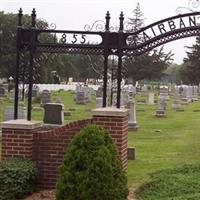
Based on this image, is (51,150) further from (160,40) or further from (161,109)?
(161,109)

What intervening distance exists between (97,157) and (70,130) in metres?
2.39

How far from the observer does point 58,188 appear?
22.6 ft

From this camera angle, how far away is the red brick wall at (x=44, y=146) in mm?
9062

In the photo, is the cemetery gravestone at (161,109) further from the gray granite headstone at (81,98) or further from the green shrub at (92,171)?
the green shrub at (92,171)

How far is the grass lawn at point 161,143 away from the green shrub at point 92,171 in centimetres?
208

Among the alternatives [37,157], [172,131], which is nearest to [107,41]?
[37,157]

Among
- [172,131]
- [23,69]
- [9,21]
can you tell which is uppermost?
[9,21]

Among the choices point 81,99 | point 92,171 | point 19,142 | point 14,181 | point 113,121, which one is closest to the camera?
point 92,171

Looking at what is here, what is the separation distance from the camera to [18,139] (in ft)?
29.8

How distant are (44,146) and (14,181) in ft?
3.55

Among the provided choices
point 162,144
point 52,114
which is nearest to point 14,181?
point 52,114

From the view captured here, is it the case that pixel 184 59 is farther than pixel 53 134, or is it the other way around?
pixel 184 59

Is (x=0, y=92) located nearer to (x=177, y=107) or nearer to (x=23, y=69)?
(x=177, y=107)

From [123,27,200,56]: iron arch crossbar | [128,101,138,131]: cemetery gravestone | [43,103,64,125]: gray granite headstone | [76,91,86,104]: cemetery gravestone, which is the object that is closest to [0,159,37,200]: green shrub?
[123,27,200,56]: iron arch crossbar
